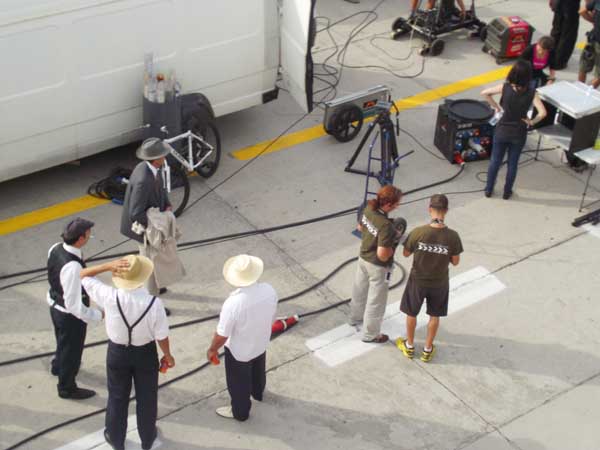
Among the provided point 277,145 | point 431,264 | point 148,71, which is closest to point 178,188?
point 148,71

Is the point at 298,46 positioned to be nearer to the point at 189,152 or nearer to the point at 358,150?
the point at 358,150

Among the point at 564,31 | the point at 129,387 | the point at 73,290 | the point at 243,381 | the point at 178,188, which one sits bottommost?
the point at 178,188

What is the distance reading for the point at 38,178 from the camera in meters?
9.73

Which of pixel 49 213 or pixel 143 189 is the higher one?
pixel 143 189

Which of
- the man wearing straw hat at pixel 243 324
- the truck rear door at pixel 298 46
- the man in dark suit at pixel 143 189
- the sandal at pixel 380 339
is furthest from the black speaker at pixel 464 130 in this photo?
the man wearing straw hat at pixel 243 324

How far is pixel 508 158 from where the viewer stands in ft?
30.7

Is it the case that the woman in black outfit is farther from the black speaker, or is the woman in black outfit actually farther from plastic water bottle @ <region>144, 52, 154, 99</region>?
plastic water bottle @ <region>144, 52, 154, 99</region>

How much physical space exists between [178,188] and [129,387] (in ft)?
11.8

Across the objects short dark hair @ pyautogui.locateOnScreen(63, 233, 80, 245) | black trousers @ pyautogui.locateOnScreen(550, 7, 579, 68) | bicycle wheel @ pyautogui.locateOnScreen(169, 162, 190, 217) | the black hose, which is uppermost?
short dark hair @ pyautogui.locateOnScreen(63, 233, 80, 245)

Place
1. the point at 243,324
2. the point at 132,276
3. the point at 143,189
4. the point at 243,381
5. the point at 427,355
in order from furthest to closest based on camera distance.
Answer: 1. the point at 427,355
2. the point at 143,189
3. the point at 243,381
4. the point at 243,324
5. the point at 132,276

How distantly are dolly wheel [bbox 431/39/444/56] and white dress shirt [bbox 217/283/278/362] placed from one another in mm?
7349

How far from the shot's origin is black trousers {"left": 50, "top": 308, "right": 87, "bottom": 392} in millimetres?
6457

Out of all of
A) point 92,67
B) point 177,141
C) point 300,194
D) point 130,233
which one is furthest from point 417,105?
point 130,233

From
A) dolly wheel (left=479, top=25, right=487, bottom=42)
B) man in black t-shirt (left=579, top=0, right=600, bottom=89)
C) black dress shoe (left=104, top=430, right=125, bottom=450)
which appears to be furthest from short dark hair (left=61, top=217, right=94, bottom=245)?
dolly wheel (left=479, top=25, right=487, bottom=42)
